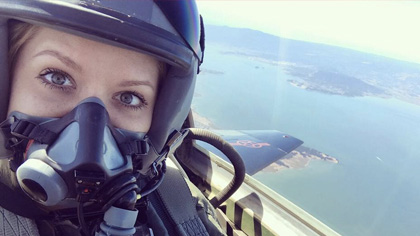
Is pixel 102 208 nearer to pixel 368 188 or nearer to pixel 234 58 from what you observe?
pixel 368 188

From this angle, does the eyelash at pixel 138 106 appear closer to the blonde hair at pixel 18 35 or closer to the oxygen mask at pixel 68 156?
the oxygen mask at pixel 68 156

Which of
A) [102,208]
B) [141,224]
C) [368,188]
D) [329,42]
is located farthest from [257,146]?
[329,42]

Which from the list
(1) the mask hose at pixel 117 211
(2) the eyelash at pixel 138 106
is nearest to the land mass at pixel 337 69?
(2) the eyelash at pixel 138 106

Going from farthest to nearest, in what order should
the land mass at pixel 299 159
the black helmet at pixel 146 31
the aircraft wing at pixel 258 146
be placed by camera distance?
the land mass at pixel 299 159 → the aircraft wing at pixel 258 146 → the black helmet at pixel 146 31

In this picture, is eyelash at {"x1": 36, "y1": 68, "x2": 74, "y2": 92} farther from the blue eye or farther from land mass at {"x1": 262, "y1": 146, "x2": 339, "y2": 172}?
land mass at {"x1": 262, "y1": 146, "x2": 339, "y2": 172}

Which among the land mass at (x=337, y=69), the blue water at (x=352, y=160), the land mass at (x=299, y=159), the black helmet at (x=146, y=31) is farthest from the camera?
the land mass at (x=337, y=69)

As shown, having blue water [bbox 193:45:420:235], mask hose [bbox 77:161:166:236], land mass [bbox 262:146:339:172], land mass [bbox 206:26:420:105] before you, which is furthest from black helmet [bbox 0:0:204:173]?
land mass [bbox 206:26:420:105]
